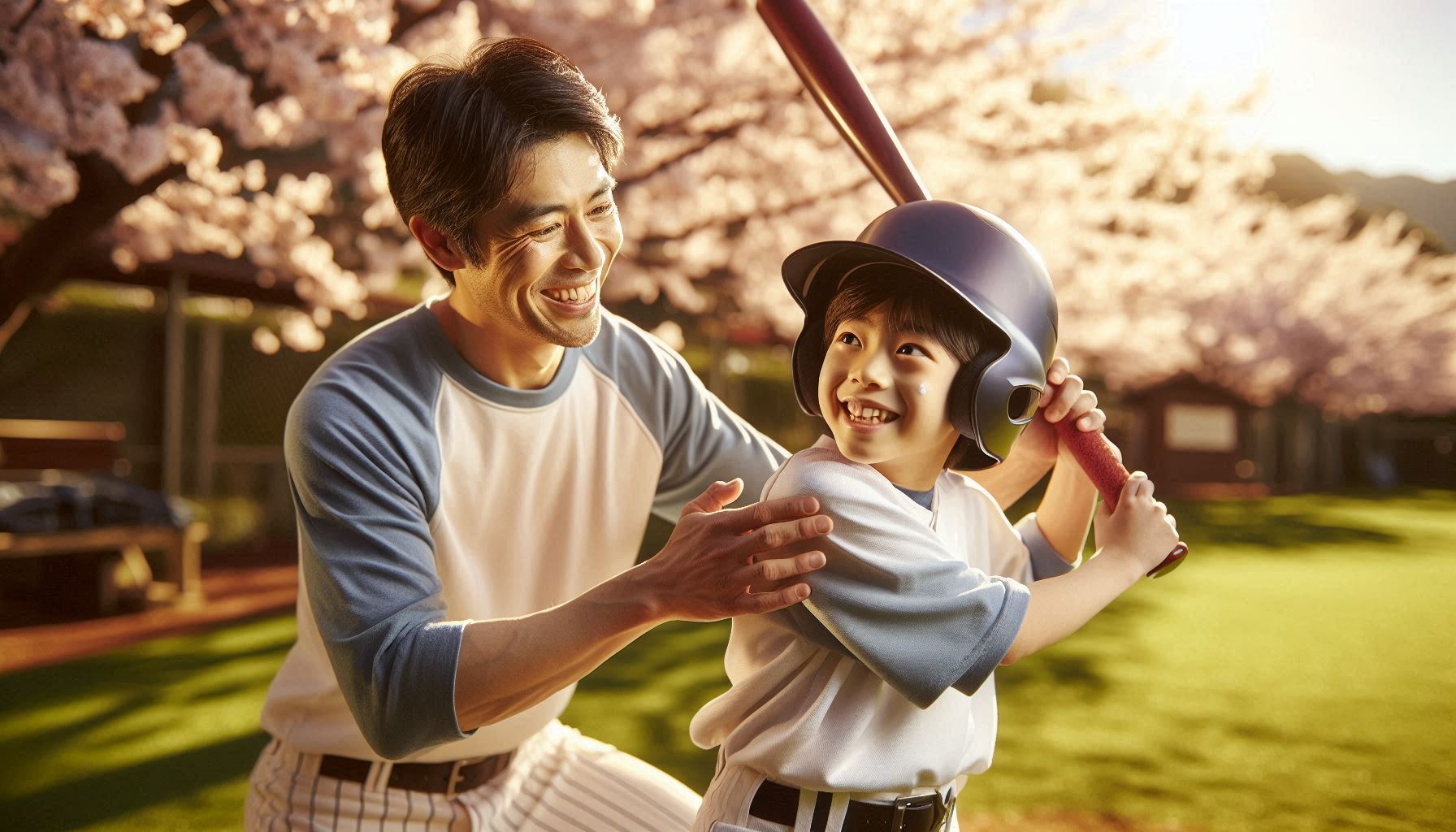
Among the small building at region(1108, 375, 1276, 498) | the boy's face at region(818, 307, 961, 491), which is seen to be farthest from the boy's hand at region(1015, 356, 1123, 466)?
the small building at region(1108, 375, 1276, 498)

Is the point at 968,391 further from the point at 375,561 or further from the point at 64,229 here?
the point at 64,229

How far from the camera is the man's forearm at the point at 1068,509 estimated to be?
161 centimetres

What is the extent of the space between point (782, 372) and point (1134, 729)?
1008 centimetres

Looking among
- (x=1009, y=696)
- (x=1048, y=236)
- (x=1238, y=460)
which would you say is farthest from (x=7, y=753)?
(x=1238, y=460)

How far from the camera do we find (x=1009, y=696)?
5.62 metres

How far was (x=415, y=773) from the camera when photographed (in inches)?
76.8

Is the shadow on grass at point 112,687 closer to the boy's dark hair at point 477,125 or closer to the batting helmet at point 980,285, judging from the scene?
the boy's dark hair at point 477,125

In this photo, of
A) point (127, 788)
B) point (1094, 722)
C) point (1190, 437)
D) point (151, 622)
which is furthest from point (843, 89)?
point (1190, 437)

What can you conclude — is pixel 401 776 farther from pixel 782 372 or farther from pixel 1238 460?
pixel 1238 460

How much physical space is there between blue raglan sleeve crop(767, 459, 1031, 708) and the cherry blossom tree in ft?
3.62

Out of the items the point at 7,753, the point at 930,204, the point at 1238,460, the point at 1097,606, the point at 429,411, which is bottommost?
the point at 1238,460

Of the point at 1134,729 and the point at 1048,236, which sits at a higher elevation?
the point at 1048,236

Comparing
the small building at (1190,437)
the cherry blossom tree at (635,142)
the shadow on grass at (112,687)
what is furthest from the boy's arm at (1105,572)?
the small building at (1190,437)

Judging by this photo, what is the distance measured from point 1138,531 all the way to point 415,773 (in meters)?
1.34
